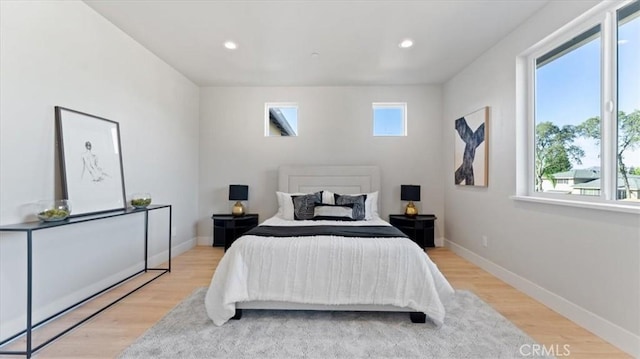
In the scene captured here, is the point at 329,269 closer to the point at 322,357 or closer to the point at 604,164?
the point at 322,357

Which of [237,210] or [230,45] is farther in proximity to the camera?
[237,210]

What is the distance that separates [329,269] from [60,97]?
2.70 metres

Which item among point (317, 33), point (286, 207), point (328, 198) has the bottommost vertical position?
point (286, 207)

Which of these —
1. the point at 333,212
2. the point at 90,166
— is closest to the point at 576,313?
the point at 333,212

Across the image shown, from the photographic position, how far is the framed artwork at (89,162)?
2.41 meters

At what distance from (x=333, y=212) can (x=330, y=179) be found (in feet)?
3.56

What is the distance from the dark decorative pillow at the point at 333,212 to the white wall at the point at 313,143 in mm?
1273

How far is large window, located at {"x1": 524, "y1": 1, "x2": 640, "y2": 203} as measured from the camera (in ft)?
6.70

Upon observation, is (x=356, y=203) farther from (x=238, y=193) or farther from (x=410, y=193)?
(x=238, y=193)

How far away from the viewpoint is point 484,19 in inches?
113

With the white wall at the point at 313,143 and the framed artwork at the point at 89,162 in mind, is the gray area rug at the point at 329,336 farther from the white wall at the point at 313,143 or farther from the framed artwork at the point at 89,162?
the white wall at the point at 313,143

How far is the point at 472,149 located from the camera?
386 cm

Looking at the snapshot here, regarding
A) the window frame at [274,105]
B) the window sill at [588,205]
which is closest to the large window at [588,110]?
the window sill at [588,205]

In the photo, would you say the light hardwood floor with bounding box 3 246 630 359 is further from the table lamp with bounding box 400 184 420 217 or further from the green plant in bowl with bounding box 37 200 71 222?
the table lamp with bounding box 400 184 420 217
